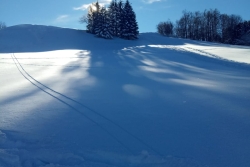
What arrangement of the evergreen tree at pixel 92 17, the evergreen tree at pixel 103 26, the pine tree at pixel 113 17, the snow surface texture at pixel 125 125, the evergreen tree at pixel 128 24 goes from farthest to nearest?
1. the pine tree at pixel 113 17
2. the evergreen tree at pixel 92 17
3. the evergreen tree at pixel 128 24
4. the evergreen tree at pixel 103 26
5. the snow surface texture at pixel 125 125

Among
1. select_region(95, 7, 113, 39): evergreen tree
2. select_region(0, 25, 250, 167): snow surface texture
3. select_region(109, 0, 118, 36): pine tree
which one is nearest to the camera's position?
select_region(0, 25, 250, 167): snow surface texture

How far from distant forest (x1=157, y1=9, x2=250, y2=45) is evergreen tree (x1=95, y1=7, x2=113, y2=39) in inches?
1002

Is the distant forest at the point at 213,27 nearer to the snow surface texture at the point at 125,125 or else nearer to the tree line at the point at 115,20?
the tree line at the point at 115,20

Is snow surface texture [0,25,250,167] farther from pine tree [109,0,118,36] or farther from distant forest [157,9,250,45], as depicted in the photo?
distant forest [157,9,250,45]

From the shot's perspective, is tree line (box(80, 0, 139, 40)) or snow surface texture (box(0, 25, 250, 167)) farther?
tree line (box(80, 0, 139, 40))

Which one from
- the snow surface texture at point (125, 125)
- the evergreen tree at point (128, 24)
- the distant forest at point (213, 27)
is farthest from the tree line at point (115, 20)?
the snow surface texture at point (125, 125)

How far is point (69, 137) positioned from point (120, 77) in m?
4.82

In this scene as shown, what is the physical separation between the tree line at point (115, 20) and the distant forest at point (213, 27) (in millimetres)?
21124

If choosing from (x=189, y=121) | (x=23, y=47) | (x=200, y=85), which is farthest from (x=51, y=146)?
(x=23, y=47)

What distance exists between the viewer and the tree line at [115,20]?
39.1m

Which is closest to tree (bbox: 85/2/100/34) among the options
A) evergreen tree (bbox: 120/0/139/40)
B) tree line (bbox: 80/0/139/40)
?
tree line (bbox: 80/0/139/40)

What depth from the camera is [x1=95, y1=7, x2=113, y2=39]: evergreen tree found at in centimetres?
3744

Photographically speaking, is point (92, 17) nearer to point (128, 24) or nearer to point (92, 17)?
point (92, 17)

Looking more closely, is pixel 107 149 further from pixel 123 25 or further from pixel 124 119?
pixel 123 25
